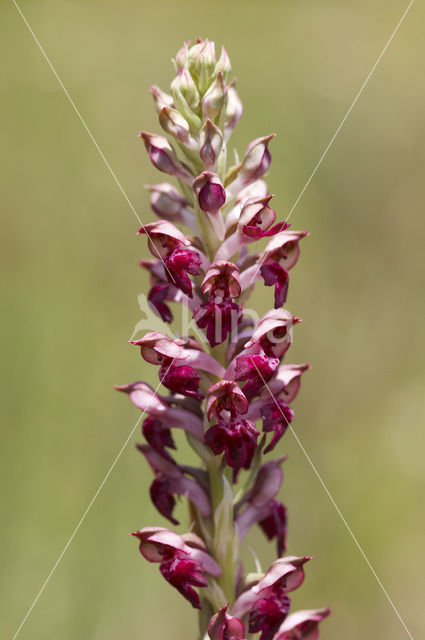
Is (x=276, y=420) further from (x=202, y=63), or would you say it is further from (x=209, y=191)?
(x=202, y=63)

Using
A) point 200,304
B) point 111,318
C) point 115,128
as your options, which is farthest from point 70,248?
point 200,304

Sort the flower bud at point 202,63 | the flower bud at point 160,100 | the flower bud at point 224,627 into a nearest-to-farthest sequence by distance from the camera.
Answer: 1. the flower bud at point 224,627
2. the flower bud at point 202,63
3. the flower bud at point 160,100

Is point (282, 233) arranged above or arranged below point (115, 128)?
below

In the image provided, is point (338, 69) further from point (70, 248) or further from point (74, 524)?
point (74, 524)

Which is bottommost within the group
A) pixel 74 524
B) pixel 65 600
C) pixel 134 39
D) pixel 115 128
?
pixel 65 600

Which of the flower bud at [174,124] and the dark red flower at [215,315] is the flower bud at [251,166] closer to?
the flower bud at [174,124]

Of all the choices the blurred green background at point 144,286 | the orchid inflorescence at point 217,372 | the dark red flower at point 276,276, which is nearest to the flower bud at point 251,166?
the orchid inflorescence at point 217,372
